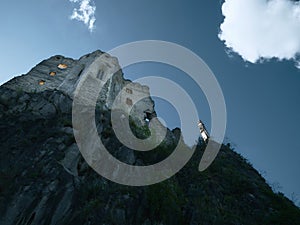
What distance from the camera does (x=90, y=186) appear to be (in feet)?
45.5

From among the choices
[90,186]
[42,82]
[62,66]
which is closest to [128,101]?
[62,66]

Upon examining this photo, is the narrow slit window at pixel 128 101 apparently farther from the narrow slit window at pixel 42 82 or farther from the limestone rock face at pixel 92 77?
the narrow slit window at pixel 42 82

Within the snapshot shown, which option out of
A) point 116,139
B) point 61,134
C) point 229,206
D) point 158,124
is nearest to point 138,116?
point 158,124

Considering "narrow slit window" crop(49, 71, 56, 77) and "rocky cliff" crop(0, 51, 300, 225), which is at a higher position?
"narrow slit window" crop(49, 71, 56, 77)

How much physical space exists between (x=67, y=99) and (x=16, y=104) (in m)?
3.93

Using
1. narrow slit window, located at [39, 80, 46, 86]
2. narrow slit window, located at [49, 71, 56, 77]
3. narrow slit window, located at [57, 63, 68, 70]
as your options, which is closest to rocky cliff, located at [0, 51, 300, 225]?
narrow slit window, located at [39, 80, 46, 86]

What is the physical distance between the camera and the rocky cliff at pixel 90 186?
39.8ft

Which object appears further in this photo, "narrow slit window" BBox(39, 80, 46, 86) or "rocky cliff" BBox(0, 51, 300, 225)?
"narrow slit window" BBox(39, 80, 46, 86)

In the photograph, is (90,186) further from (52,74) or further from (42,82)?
(52,74)

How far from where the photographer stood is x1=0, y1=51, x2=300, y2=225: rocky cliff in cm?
1212

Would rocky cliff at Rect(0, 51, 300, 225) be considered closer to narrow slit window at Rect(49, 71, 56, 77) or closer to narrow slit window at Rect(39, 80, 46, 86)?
narrow slit window at Rect(39, 80, 46, 86)

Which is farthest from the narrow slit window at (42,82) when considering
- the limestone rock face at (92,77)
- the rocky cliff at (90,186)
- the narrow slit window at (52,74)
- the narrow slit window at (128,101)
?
Result: the narrow slit window at (128,101)

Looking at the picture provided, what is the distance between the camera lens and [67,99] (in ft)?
73.9

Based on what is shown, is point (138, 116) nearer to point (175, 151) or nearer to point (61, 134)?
point (175, 151)
